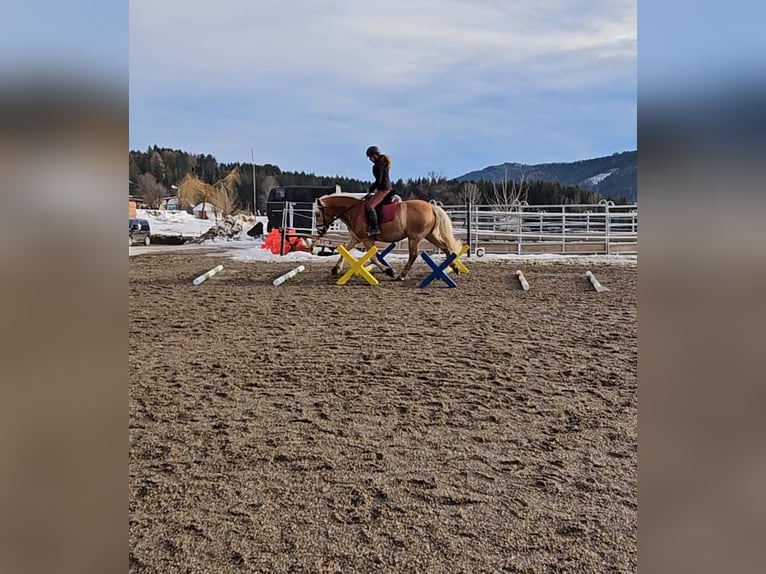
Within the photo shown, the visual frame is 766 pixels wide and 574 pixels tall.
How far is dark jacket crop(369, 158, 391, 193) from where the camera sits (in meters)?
8.00

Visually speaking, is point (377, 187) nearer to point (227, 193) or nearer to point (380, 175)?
point (380, 175)

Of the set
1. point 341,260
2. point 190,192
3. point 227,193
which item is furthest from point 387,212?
point 190,192

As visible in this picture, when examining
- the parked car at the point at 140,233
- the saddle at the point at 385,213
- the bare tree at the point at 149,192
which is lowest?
the saddle at the point at 385,213

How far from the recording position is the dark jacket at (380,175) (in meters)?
8.00

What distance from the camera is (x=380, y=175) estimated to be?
8.07 metres

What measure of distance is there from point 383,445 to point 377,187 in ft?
19.3

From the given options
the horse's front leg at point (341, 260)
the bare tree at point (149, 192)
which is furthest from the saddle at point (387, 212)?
the bare tree at point (149, 192)

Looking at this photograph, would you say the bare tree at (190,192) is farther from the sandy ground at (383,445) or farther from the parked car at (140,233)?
the sandy ground at (383,445)

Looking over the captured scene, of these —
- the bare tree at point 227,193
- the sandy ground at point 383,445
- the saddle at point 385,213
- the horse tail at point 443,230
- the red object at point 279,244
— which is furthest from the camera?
the bare tree at point 227,193

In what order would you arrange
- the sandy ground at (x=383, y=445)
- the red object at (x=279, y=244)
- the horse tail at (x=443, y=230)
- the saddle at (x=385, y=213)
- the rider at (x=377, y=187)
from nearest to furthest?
the sandy ground at (x=383, y=445) → the rider at (x=377, y=187) → the saddle at (x=385, y=213) → the horse tail at (x=443, y=230) → the red object at (x=279, y=244)
